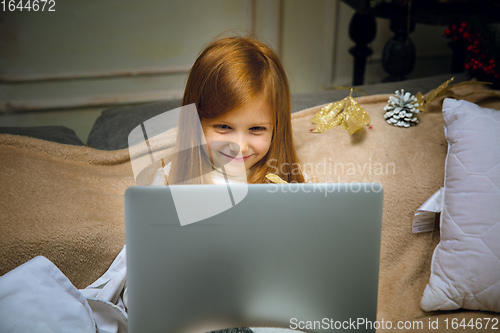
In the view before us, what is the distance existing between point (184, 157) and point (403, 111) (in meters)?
0.64

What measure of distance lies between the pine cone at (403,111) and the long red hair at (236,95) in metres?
0.33

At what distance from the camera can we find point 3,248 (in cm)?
70

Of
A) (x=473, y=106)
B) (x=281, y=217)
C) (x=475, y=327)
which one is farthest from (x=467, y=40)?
(x=281, y=217)

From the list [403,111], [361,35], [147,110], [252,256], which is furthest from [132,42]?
[252,256]

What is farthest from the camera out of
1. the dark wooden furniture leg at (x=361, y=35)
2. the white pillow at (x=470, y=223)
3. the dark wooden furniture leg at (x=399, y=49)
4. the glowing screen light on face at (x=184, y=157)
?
the dark wooden furniture leg at (x=361, y=35)

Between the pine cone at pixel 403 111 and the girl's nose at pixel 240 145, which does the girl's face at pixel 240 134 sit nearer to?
the girl's nose at pixel 240 145

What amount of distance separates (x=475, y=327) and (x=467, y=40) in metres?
1.05

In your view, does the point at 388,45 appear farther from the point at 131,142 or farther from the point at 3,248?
the point at 3,248

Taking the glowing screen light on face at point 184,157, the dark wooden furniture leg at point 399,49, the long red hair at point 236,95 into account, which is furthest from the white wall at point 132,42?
the long red hair at point 236,95

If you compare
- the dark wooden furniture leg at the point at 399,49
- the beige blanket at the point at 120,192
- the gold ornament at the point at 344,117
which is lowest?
the beige blanket at the point at 120,192

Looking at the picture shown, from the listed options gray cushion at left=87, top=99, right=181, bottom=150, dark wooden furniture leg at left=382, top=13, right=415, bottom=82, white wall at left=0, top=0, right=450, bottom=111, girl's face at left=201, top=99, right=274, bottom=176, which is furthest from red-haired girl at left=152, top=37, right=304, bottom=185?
white wall at left=0, top=0, right=450, bottom=111

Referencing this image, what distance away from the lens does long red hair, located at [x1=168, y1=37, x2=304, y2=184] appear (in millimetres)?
792

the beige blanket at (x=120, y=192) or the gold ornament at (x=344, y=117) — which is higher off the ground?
the gold ornament at (x=344, y=117)

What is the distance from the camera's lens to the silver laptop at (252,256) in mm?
445
